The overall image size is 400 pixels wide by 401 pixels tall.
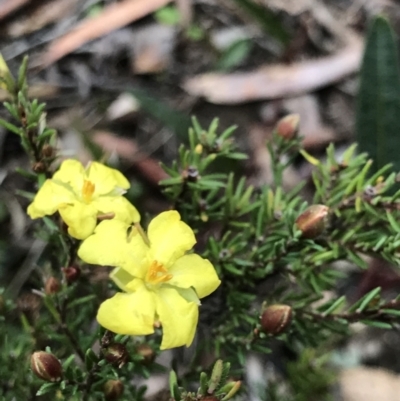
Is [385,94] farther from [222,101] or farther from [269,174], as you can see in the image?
[222,101]

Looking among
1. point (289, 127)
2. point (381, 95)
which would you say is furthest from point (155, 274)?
point (381, 95)

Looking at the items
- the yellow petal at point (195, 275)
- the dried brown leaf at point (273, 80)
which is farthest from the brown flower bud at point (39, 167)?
the dried brown leaf at point (273, 80)

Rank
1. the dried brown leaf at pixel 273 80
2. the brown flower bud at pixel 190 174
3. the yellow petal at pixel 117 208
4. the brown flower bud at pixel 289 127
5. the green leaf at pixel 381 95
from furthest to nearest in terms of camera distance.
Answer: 1. the dried brown leaf at pixel 273 80
2. the green leaf at pixel 381 95
3. the brown flower bud at pixel 289 127
4. the brown flower bud at pixel 190 174
5. the yellow petal at pixel 117 208

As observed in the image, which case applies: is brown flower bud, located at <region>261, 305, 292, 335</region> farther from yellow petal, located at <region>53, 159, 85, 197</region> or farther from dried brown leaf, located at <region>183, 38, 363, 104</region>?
dried brown leaf, located at <region>183, 38, 363, 104</region>

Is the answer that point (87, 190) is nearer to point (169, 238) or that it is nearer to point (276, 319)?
point (169, 238)

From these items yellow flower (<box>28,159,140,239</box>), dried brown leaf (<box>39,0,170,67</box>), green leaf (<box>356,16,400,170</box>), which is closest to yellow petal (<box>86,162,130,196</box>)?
yellow flower (<box>28,159,140,239</box>)

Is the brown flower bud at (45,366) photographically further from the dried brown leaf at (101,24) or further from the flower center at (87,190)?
the dried brown leaf at (101,24)
